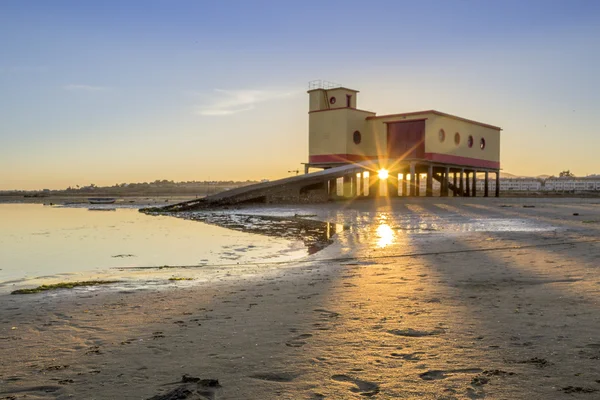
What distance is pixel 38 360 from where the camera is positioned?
438cm

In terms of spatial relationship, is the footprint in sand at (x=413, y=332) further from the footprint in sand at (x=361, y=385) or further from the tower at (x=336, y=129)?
the tower at (x=336, y=129)

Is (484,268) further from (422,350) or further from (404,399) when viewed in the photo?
(404,399)

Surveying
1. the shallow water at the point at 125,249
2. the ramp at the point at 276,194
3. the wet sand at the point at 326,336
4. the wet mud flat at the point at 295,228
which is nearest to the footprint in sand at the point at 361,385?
the wet sand at the point at 326,336

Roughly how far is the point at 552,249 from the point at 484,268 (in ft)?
10.3

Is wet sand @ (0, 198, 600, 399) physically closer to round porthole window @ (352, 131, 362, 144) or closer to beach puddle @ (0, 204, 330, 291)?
beach puddle @ (0, 204, 330, 291)

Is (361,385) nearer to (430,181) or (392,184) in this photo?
(392,184)

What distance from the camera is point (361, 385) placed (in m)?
3.79

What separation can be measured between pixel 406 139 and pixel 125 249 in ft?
99.7

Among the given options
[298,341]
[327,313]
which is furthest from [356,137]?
[298,341]

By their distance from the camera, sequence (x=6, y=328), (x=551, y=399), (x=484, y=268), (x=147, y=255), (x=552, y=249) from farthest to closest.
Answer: (x=147, y=255)
(x=552, y=249)
(x=484, y=268)
(x=6, y=328)
(x=551, y=399)

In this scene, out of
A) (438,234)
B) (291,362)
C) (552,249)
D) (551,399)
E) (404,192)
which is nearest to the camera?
(551,399)

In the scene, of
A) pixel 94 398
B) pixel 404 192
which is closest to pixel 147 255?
pixel 94 398

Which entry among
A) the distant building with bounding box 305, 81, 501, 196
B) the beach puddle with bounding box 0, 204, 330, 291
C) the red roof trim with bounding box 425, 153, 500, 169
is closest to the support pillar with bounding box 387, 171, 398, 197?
the distant building with bounding box 305, 81, 501, 196

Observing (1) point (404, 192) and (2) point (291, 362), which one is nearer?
(2) point (291, 362)
